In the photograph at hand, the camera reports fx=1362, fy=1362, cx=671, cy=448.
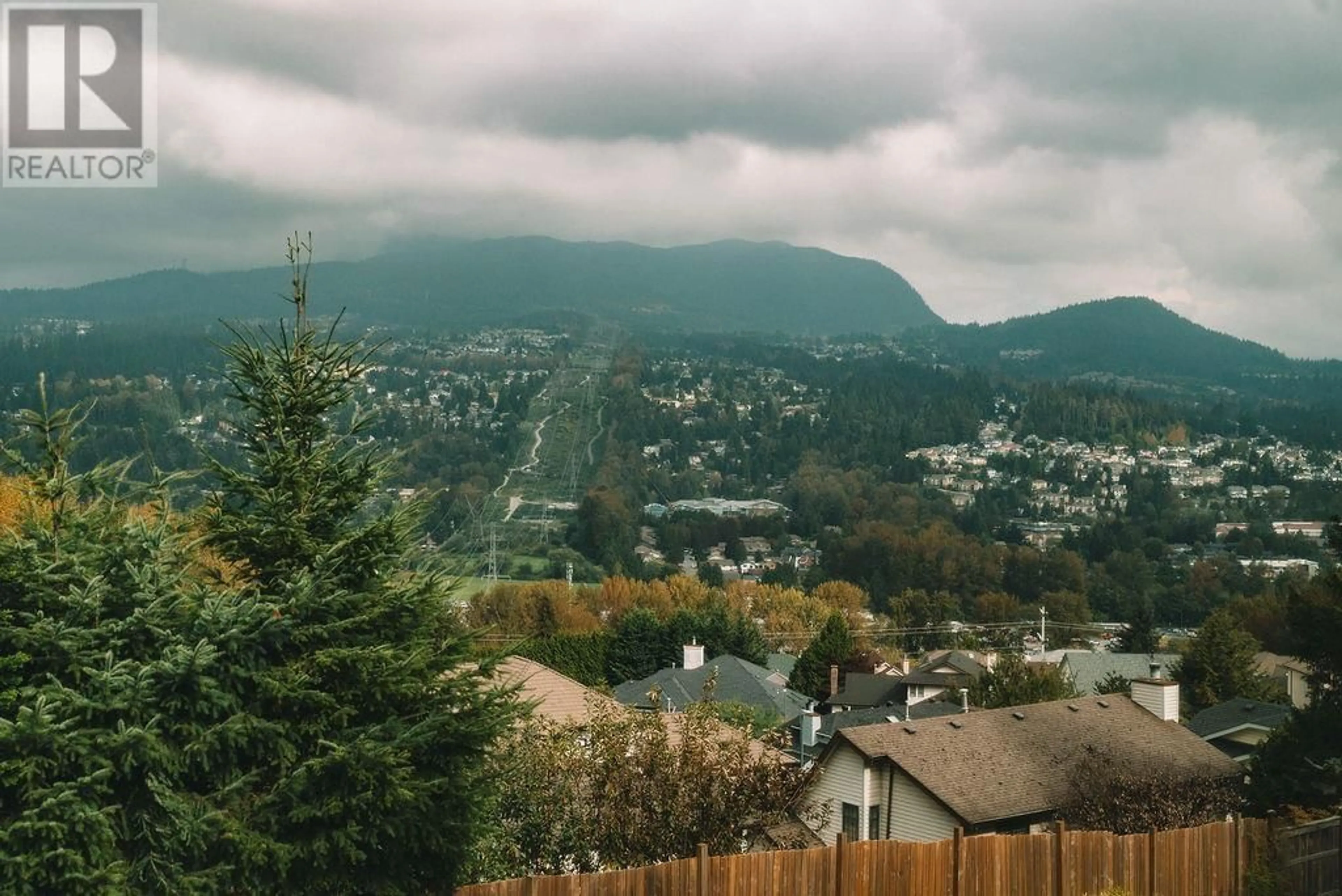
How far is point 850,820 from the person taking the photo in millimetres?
24891

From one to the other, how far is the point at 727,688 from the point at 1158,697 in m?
26.7

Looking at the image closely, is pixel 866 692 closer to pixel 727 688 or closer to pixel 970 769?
pixel 727 688

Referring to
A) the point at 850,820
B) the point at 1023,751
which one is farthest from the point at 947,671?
the point at 850,820

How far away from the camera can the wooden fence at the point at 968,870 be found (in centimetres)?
1040

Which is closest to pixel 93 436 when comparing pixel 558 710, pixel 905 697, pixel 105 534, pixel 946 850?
pixel 105 534

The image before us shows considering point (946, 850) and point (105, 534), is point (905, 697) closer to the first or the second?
point (946, 850)

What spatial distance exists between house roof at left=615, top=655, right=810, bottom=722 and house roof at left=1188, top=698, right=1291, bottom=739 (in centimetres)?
1568

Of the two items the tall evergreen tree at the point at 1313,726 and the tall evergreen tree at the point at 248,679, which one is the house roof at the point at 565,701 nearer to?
the tall evergreen tree at the point at 248,679

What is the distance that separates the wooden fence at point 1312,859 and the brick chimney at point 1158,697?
16839 millimetres

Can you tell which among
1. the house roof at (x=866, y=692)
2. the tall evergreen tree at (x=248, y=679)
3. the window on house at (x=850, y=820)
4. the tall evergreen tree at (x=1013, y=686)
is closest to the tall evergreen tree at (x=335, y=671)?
the tall evergreen tree at (x=248, y=679)

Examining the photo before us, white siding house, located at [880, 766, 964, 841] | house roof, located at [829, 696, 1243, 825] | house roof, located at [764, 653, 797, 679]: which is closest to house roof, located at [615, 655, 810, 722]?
house roof, located at [764, 653, 797, 679]

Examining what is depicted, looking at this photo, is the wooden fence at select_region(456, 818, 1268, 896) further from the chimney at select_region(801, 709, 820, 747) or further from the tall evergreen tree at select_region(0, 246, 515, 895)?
the chimney at select_region(801, 709, 820, 747)

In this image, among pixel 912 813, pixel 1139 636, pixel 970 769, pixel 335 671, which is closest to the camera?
pixel 335 671

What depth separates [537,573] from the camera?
108m
